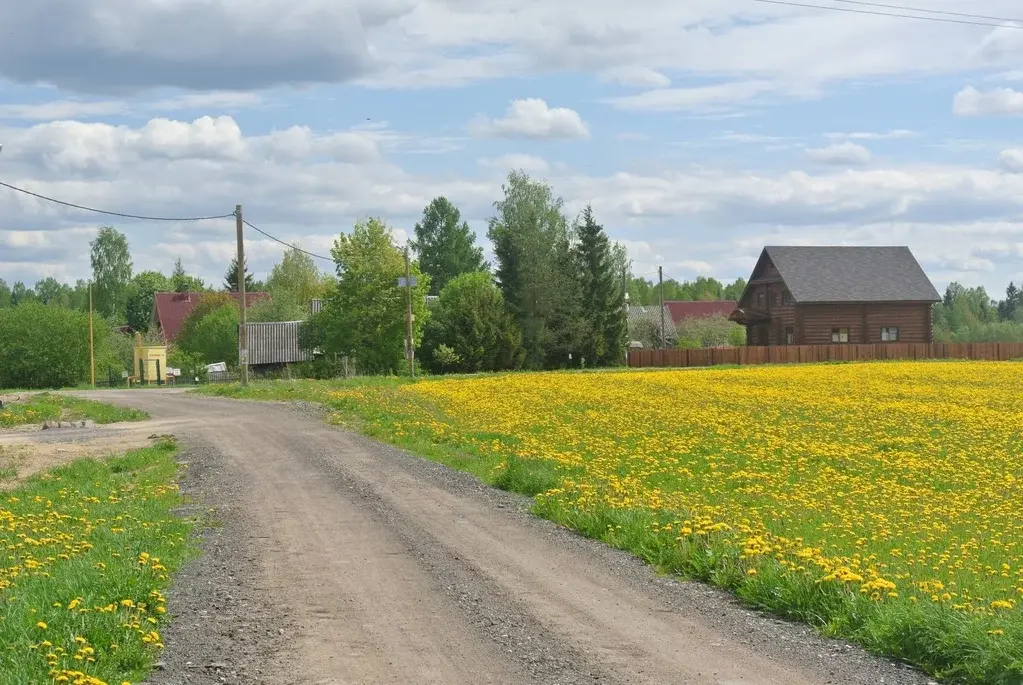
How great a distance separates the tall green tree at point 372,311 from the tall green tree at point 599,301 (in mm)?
11908

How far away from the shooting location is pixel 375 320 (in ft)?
233

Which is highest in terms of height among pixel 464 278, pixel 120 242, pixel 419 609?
pixel 120 242

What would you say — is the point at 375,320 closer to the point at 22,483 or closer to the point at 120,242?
the point at 22,483

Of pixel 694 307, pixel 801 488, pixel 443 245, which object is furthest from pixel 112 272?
pixel 801 488

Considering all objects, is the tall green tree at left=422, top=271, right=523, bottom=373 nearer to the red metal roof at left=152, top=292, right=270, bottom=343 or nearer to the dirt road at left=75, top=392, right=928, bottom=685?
the red metal roof at left=152, top=292, right=270, bottom=343

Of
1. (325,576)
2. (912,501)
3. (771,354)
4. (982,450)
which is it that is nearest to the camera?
(325,576)

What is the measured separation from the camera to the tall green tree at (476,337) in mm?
71188

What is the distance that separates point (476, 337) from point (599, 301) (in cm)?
1087

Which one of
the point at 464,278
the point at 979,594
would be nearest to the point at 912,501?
the point at 979,594

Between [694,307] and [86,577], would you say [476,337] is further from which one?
[694,307]

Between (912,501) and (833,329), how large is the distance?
235ft

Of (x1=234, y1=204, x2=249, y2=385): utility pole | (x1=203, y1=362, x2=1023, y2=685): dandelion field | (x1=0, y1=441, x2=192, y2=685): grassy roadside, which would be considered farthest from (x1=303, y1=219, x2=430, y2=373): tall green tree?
(x1=0, y1=441, x2=192, y2=685): grassy roadside

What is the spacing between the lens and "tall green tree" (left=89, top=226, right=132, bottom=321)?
445 ft

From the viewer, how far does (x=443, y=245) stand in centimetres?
13038
